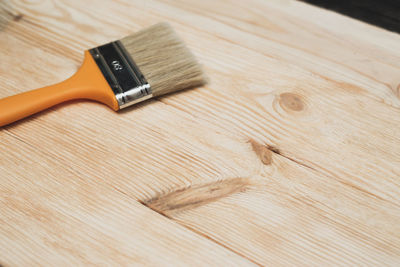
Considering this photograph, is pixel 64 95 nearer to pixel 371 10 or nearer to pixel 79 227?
pixel 79 227

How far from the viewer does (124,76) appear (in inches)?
32.3

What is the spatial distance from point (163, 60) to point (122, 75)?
A: 0.10m

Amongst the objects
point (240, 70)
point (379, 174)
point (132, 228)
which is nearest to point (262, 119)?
point (240, 70)

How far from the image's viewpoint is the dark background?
1.05 m

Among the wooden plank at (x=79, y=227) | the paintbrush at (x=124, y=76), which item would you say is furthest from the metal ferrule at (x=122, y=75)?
the wooden plank at (x=79, y=227)

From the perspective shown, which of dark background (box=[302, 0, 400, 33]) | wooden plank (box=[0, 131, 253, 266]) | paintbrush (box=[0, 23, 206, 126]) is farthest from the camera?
→ dark background (box=[302, 0, 400, 33])

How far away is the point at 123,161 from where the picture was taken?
0.77m

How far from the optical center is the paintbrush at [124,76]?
776 mm

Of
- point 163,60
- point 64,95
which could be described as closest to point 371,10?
point 163,60

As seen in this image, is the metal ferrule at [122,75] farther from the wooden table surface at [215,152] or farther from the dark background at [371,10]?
the dark background at [371,10]

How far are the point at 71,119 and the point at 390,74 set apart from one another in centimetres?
81

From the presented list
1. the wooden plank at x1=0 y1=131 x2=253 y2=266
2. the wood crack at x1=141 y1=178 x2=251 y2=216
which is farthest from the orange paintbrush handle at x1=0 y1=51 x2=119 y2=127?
the wood crack at x1=141 y1=178 x2=251 y2=216

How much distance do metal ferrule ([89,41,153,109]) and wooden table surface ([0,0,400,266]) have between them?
1.8 inches

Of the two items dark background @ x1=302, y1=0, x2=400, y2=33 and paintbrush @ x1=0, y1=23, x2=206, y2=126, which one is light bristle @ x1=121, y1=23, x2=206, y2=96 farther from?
dark background @ x1=302, y1=0, x2=400, y2=33
